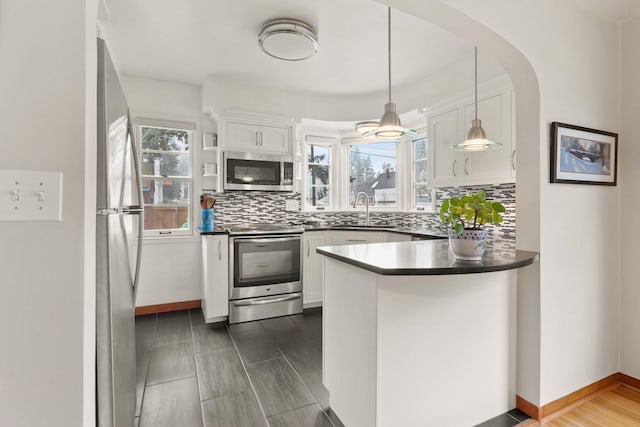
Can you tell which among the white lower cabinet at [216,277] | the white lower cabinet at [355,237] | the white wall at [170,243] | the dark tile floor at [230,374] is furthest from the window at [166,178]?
the white lower cabinet at [355,237]

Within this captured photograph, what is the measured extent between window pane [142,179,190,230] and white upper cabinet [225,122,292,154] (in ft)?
2.64

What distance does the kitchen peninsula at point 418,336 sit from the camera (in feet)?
4.87

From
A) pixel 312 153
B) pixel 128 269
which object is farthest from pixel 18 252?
pixel 312 153

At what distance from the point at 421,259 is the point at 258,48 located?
7.87ft

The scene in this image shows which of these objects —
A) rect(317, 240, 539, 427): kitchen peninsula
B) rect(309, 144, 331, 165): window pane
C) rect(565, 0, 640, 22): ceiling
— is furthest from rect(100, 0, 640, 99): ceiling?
rect(317, 240, 539, 427): kitchen peninsula

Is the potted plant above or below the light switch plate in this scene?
below

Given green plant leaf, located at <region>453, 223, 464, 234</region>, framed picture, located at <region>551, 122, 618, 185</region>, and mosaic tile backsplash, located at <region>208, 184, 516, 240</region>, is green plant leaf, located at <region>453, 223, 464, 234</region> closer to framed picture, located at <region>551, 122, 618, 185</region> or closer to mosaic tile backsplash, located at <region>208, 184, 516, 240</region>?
framed picture, located at <region>551, 122, 618, 185</region>

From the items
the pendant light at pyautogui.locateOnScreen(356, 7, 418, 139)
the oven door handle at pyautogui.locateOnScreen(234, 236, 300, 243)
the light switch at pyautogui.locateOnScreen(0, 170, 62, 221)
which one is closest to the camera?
the light switch at pyautogui.locateOnScreen(0, 170, 62, 221)

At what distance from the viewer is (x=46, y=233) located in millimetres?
847

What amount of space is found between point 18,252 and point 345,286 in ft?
4.33

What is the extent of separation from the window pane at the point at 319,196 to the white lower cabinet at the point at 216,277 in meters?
1.51

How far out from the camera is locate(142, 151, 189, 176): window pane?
3594 mm

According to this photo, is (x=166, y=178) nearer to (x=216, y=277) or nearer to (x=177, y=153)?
(x=177, y=153)

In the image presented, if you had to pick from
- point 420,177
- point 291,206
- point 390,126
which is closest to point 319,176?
point 291,206
